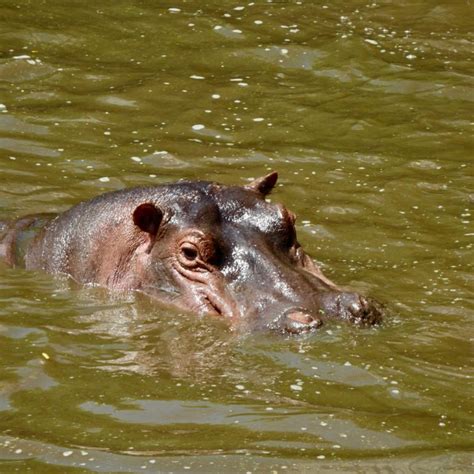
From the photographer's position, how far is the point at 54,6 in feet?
55.7

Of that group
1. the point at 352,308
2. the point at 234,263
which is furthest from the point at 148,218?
the point at 352,308

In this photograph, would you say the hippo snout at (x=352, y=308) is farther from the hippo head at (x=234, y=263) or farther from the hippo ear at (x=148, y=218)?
the hippo ear at (x=148, y=218)

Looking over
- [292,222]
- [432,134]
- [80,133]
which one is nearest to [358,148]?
[432,134]

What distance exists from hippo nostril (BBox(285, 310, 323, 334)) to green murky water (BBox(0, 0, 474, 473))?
0.08 m

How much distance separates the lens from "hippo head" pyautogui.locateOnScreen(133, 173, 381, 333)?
870cm

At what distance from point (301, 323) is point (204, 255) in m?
0.93

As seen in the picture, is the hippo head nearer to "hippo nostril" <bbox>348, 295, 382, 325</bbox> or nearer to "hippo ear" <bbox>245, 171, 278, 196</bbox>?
"hippo nostril" <bbox>348, 295, 382, 325</bbox>

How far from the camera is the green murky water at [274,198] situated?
7.17 m

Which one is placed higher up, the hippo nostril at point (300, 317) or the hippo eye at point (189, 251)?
the hippo eye at point (189, 251)

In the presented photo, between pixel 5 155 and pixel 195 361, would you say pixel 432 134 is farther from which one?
pixel 195 361

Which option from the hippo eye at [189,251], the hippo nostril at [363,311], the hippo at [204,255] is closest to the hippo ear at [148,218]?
the hippo at [204,255]

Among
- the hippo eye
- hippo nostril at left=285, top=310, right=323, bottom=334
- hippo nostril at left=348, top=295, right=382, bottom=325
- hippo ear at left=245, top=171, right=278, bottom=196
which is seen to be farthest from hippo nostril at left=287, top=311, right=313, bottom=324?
hippo ear at left=245, top=171, right=278, bottom=196

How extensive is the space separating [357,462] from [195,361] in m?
1.85

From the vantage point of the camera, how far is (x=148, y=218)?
9.34 metres
